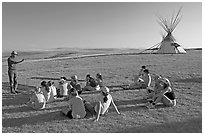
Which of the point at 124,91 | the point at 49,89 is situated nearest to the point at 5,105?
the point at 49,89

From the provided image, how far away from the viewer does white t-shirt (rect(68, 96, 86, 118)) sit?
6109 mm

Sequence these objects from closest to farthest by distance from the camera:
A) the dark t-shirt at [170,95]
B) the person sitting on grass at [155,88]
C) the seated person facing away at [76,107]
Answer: the seated person facing away at [76,107], the dark t-shirt at [170,95], the person sitting on grass at [155,88]

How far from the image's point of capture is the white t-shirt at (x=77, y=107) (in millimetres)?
6109

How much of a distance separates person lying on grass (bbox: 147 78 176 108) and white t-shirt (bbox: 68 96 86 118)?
7.04 ft

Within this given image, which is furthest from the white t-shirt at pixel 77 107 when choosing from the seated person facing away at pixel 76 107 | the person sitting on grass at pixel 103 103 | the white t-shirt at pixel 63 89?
the white t-shirt at pixel 63 89

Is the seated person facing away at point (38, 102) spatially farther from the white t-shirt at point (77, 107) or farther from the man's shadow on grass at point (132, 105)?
the man's shadow on grass at point (132, 105)

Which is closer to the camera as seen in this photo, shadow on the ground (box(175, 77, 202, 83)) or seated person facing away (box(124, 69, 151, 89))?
seated person facing away (box(124, 69, 151, 89))

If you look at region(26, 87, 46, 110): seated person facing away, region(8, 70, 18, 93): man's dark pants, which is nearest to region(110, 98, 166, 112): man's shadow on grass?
region(26, 87, 46, 110): seated person facing away

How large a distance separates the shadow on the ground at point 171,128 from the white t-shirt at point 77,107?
1237 millimetres

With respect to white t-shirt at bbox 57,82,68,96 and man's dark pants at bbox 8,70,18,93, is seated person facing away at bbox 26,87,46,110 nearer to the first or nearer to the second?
white t-shirt at bbox 57,82,68,96

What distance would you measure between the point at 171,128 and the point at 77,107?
8.06 feet

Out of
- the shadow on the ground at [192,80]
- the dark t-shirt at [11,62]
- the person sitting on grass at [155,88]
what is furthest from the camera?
the shadow on the ground at [192,80]

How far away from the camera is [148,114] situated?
6.49 m

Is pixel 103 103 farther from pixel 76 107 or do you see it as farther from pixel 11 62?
pixel 11 62
